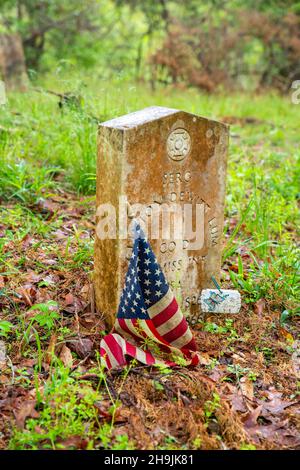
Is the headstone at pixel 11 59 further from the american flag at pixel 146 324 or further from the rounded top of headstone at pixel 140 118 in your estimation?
the american flag at pixel 146 324

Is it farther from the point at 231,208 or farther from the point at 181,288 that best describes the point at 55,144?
the point at 181,288

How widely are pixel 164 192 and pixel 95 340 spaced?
961 mm

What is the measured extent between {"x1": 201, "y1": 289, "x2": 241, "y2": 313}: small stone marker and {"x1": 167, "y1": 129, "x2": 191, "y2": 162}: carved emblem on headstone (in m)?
0.95

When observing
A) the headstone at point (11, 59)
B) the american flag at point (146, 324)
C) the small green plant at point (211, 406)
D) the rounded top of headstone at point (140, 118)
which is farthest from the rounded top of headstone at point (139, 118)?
the headstone at point (11, 59)

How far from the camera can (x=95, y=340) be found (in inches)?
127

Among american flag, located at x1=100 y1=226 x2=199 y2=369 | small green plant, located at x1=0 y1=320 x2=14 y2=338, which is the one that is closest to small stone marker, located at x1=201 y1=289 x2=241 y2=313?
american flag, located at x1=100 y1=226 x2=199 y2=369

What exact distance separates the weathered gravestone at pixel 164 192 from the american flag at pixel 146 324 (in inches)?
5.7

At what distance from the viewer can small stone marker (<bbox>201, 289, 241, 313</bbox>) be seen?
361cm

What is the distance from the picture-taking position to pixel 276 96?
11.9m

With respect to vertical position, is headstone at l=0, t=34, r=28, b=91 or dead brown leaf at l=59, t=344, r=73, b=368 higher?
headstone at l=0, t=34, r=28, b=91

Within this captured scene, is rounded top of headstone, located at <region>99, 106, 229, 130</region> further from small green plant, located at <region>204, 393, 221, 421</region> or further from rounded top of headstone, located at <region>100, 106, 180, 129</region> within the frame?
small green plant, located at <region>204, 393, 221, 421</region>

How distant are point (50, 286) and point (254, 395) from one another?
1.49 m

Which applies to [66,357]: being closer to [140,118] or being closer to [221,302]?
[221,302]

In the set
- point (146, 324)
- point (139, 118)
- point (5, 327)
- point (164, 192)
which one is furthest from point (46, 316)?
point (139, 118)
